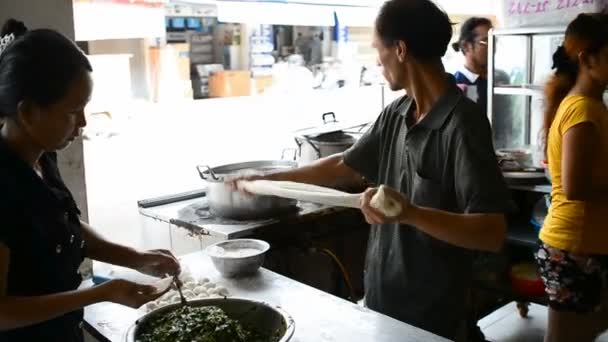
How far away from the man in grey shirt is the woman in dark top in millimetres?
738

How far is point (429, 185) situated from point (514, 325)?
86.2 inches

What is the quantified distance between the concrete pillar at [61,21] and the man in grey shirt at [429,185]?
1.19m

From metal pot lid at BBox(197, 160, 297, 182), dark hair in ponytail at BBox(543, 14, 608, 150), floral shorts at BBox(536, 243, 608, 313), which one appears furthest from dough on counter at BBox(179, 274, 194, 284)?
dark hair in ponytail at BBox(543, 14, 608, 150)

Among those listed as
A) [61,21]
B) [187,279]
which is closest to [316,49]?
[61,21]

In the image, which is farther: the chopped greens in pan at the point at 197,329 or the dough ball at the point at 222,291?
the dough ball at the point at 222,291

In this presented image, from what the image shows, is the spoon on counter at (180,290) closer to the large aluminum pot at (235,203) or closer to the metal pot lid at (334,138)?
the large aluminum pot at (235,203)

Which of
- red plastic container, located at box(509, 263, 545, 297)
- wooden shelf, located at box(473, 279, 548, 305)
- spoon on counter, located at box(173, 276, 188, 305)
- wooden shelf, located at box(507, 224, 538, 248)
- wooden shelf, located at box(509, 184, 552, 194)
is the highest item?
spoon on counter, located at box(173, 276, 188, 305)

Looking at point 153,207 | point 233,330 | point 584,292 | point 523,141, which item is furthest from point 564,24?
point 233,330

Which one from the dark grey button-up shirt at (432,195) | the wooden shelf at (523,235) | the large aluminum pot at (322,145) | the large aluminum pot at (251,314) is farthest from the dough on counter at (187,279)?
the wooden shelf at (523,235)

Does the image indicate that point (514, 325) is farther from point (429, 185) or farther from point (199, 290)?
point (199, 290)

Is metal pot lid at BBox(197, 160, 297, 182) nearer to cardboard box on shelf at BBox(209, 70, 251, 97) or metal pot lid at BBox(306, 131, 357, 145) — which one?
metal pot lid at BBox(306, 131, 357, 145)

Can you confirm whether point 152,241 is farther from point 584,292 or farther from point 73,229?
point 584,292

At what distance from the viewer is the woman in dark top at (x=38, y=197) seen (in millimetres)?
1218

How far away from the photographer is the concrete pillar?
2078mm
